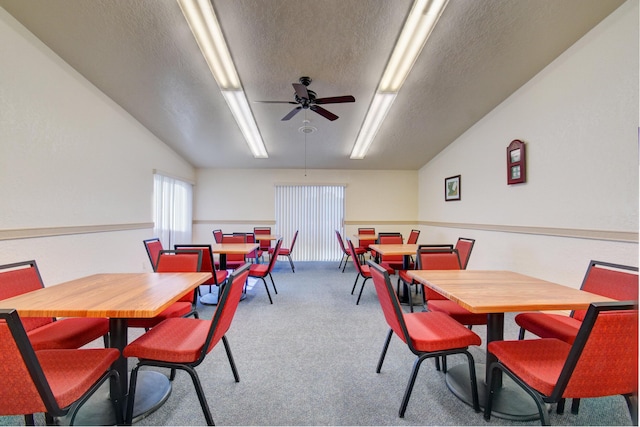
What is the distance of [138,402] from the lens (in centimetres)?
158

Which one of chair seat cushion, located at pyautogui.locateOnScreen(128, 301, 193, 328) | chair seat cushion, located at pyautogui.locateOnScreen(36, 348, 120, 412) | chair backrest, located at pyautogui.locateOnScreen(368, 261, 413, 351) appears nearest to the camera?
chair seat cushion, located at pyautogui.locateOnScreen(36, 348, 120, 412)

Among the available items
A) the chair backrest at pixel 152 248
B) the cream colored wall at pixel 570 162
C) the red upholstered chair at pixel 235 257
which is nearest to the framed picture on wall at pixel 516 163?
the cream colored wall at pixel 570 162

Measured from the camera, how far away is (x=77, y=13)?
94.7 inches

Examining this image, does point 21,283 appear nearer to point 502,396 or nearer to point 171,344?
point 171,344

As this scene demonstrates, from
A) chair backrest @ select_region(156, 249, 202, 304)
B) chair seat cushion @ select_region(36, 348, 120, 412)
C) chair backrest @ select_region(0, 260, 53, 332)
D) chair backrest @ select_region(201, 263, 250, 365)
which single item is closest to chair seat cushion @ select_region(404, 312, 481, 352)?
chair backrest @ select_region(201, 263, 250, 365)

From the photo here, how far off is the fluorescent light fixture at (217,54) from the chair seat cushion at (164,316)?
7.96 ft

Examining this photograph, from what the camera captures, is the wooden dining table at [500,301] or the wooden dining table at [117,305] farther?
the wooden dining table at [500,301]

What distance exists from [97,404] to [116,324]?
539 millimetres

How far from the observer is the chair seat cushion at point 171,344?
4.44 ft

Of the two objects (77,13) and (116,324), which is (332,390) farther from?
(77,13)

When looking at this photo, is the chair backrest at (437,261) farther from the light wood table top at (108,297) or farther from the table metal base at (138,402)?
the table metal base at (138,402)

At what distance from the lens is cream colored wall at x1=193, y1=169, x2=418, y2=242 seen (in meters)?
6.59

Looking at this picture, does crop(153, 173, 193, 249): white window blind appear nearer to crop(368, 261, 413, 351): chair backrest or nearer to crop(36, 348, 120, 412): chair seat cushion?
crop(36, 348, 120, 412): chair seat cushion

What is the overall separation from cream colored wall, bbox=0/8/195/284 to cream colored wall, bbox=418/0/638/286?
17.5ft
